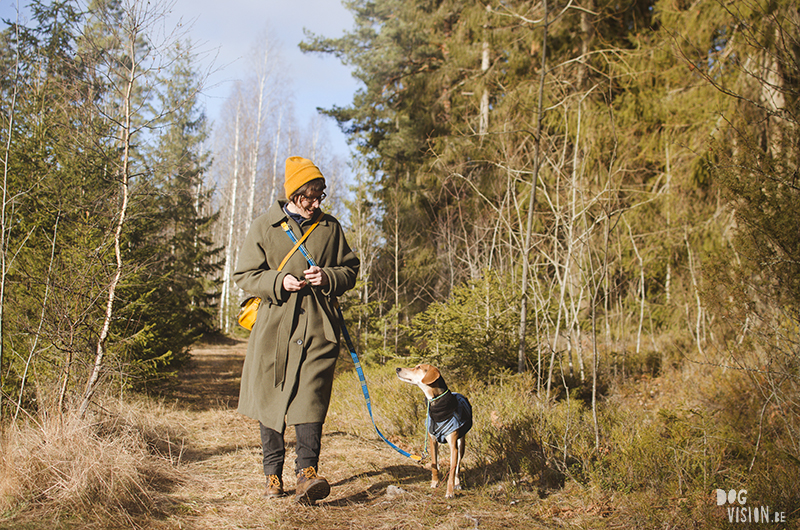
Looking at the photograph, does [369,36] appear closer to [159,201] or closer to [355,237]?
[355,237]

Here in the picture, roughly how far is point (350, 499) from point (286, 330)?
1.22 meters

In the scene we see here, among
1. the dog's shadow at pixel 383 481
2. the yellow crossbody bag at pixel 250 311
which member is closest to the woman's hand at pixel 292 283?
the yellow crossbody bag at pixel 250 311

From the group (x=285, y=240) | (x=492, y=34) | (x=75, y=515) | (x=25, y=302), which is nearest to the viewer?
(x=75, y=515)

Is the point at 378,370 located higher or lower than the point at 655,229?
lower

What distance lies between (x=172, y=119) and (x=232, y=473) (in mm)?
3792

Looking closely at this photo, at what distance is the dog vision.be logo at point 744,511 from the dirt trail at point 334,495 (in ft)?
3.74

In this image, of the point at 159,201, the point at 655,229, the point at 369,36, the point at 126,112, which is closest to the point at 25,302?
the point at 126,112

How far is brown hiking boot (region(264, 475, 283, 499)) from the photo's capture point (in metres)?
3.24

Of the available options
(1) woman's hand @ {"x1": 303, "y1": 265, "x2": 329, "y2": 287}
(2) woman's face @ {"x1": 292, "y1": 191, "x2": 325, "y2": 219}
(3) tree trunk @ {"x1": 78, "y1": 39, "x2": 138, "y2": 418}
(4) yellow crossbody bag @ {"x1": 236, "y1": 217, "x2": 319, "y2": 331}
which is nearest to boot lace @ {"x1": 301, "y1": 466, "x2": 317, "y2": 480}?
(4) yellow crossbody bag @ {"x1": 236, "y1": 217, "x2": 319, "y2": 331}

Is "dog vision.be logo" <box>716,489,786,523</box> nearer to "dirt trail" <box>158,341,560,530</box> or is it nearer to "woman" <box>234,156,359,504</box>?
"dirt trail" <box>158,341,560,530</box>

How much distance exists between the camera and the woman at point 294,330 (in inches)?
124

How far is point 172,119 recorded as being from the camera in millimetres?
5539

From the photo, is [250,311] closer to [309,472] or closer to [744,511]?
[309,472]

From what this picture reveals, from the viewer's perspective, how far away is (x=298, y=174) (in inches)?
130
